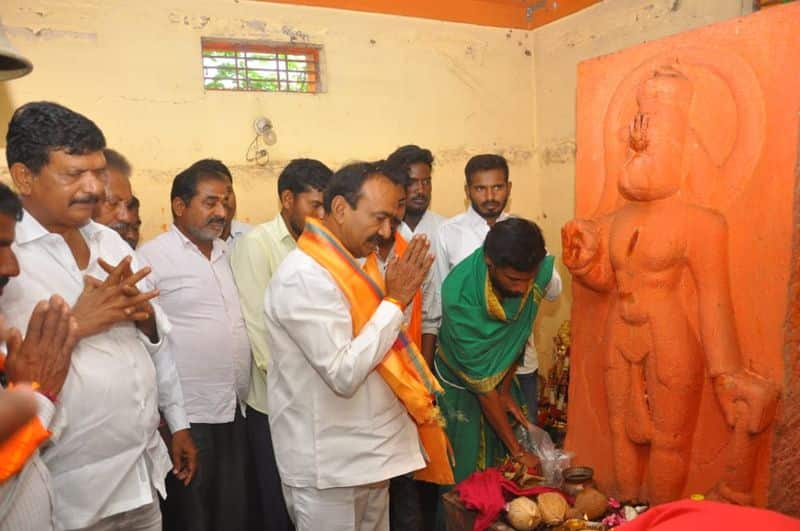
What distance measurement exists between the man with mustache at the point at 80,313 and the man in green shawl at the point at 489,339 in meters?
1.44

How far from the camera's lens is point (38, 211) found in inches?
76.3

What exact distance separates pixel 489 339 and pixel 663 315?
873 mm

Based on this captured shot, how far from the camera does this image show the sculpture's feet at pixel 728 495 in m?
2.19

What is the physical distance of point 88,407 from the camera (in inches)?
74.8

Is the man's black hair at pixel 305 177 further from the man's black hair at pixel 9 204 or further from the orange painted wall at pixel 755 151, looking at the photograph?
the man's black hair at pixel 9 204

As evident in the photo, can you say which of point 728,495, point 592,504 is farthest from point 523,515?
point 728,495

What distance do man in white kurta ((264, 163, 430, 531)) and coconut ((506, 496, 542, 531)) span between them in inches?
17.0

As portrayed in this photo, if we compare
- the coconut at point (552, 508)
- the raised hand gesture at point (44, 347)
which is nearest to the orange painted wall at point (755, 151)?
the coconut at point (552, 508)

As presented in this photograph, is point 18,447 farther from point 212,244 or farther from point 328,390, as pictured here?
point 212,244

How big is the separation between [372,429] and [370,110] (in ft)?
9.82

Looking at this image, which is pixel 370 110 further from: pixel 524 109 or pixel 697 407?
pixel 697 407

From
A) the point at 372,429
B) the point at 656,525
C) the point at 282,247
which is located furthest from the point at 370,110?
the point at 656,525

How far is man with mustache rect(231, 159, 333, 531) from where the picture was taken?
123 inches

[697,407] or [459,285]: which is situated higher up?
[459,285]
